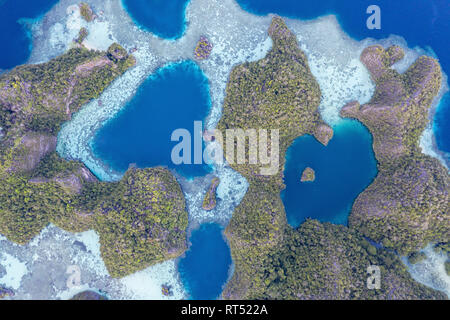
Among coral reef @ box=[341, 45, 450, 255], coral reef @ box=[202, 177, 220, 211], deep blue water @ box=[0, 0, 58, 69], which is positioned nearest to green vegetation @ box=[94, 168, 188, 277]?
coral reef @ box=[202, 177, 220, 211]

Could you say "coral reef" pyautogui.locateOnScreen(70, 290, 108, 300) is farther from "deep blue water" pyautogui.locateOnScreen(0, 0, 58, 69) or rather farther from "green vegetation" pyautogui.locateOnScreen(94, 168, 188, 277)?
"deep blue water" pyautogui.locateOnScreen(0, 0, 58, 69)

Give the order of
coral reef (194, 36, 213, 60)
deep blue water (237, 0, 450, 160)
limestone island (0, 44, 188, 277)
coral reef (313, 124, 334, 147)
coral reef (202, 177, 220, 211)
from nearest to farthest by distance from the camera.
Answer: limestone island (0, 44, 188, 277) < coral reef (313, 124, 334, 147) < coral reef (202, 177, 220, 211) < deep blue water (237, 0, 450, 160) < coral reef (194, 36, 213, 60)

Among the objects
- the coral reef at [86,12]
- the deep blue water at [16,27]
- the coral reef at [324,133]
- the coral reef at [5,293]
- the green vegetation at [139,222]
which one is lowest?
the coral reef at [5,293]

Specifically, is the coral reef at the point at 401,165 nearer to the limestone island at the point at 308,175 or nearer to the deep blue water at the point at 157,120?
the limestone island at the point at 308,175

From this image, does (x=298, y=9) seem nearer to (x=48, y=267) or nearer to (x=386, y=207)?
(x=386, y=207)

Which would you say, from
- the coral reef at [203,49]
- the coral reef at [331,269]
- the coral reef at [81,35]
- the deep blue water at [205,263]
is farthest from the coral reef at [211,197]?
the coral reef at [81,35]
